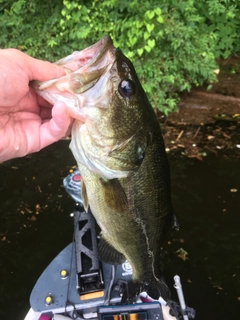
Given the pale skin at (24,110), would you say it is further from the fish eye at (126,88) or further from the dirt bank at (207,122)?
the dirt bank at (207,122)

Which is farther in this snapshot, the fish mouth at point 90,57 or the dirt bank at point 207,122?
the dirt bank at point 207,122

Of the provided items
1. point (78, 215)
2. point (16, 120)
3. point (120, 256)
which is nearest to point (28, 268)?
point (78, 215)

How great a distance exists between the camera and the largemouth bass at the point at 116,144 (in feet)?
5.03

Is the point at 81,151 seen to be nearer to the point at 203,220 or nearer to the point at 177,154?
the point at 203,220

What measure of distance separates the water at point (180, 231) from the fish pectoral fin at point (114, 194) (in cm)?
211

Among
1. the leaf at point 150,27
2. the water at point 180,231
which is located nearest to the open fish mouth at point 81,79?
the water at point 180,231

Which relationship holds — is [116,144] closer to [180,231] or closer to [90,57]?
[90,57]

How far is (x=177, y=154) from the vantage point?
5.06 metres

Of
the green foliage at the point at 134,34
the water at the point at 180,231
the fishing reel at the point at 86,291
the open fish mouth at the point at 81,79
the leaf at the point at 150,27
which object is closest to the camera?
the open fish mouth at the point at 81,79

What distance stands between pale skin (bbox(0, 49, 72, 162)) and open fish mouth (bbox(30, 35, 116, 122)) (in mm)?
47

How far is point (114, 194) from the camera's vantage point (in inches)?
67.6

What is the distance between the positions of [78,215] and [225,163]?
259cm

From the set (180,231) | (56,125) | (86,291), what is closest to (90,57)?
(56,125)

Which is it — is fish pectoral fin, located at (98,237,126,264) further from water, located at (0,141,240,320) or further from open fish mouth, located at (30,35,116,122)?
water, located at (0,141,240,320)
